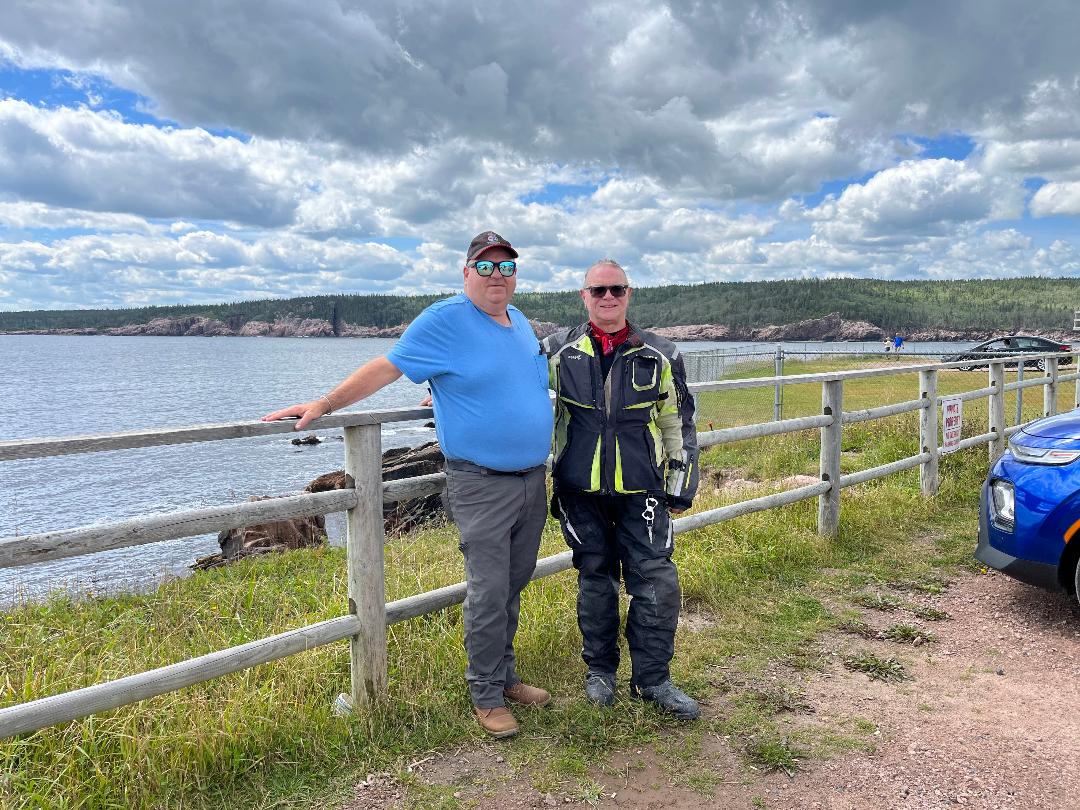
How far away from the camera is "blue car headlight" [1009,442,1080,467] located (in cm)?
465

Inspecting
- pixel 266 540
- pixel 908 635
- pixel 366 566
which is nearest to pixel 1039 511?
pixel 908 635

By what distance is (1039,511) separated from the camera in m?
4.67

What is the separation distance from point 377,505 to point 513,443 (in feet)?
2.36

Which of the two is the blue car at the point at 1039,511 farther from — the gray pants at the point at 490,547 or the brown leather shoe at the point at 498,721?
the brown leather shoe at the point at 498,721

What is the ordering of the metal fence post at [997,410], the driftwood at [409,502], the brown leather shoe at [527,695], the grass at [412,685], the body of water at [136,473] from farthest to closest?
the body of water at [136,473] → the driftwood at [409,502] → the metal fence post at [997,410] → the brown leather shoe at [527,695] → the grass at [412,685]

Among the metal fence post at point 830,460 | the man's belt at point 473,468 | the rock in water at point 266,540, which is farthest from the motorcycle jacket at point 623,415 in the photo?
the rock in water at point 266,540

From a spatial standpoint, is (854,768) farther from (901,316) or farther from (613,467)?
(901,316)

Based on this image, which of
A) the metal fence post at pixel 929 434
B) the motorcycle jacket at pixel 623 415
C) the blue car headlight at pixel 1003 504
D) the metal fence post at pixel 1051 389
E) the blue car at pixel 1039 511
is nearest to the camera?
the motorcycle jacket at pixel 623 415

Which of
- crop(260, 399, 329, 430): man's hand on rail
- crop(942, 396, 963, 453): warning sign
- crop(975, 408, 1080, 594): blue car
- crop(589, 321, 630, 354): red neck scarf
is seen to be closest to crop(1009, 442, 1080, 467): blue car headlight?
crop(975, 408, 1080, 594): blue car

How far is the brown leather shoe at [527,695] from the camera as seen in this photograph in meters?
3.80

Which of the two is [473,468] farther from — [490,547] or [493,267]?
[493,267]

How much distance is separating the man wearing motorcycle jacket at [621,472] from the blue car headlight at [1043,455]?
2467mm

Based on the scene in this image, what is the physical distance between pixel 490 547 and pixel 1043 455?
351cm

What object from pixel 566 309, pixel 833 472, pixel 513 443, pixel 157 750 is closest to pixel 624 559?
pixel 513 443
